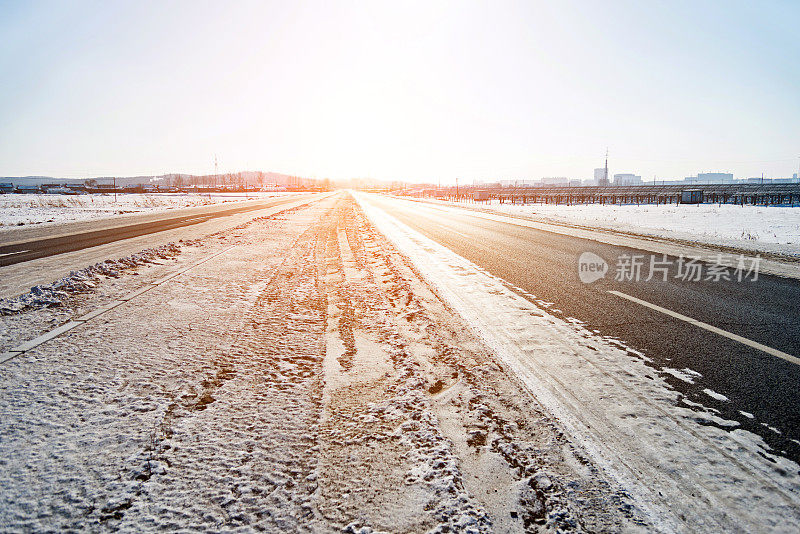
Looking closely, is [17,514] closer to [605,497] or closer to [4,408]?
[4,408]

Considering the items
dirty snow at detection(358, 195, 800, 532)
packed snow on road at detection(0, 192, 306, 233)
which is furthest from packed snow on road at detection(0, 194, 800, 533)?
packed snow on road at detection(0, 192, 306, 233)

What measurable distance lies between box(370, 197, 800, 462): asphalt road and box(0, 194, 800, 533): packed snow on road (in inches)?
9.8

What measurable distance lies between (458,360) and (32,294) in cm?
A: 632

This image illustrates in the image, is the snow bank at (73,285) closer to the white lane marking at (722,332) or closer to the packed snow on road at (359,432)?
the packed snow on road at (359,432)

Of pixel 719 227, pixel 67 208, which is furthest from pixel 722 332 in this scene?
pixel 67 208

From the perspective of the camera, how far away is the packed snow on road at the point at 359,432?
1876 millimetres

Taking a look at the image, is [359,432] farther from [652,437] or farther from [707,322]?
[707,322]

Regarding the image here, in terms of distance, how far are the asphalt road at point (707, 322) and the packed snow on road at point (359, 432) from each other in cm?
25

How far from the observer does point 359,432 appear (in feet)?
8.24

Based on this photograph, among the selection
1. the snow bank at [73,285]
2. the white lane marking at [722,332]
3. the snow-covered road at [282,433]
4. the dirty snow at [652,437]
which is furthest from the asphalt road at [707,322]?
the snow bank at [73,285]

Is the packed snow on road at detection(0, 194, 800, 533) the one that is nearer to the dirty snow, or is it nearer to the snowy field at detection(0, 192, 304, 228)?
the dirty snow

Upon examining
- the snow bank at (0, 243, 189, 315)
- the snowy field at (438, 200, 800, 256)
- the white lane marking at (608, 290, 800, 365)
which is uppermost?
the snowy field at (438, 200, 800, 256)

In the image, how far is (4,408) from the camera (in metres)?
2.81

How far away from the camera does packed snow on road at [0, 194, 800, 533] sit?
1876mm
